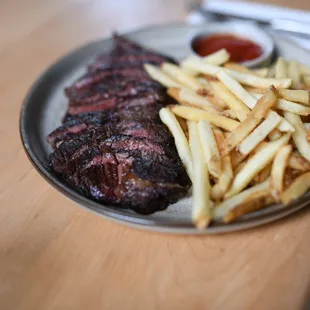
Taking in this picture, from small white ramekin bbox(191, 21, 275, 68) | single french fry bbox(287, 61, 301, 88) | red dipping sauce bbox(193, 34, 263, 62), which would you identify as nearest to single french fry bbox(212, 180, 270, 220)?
single french fry bbox(287, 61, 301, 88)

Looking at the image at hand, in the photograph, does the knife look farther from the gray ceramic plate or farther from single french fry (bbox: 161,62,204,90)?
single french fry (bbox: 161,62,204,90)

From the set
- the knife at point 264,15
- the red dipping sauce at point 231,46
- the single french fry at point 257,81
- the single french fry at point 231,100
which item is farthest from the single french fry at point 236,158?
the knife at point 264,15

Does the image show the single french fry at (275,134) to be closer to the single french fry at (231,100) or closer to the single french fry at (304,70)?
the single french fry at (231,100)

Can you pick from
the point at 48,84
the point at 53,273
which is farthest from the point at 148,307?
the point at 48,84

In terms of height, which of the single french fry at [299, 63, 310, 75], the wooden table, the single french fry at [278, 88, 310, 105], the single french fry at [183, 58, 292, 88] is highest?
the single french fry at [183, 58, 292, 88]

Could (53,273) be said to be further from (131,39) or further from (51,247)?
(131,39)

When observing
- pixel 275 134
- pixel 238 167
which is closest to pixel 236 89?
pixel 275 134
